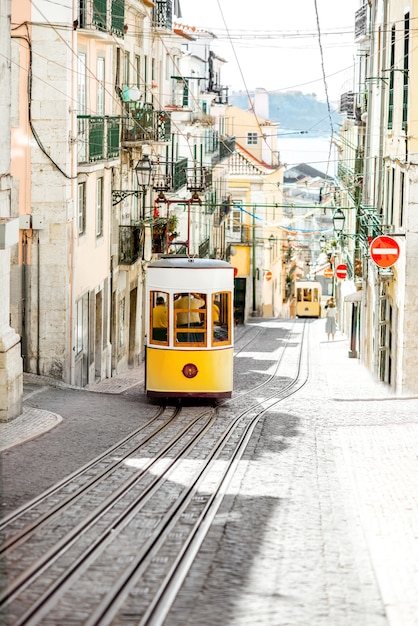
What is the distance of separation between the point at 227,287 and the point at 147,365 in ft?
5.66

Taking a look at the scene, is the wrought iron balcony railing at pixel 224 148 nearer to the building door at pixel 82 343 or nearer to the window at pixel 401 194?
the building door at pixel 82 343

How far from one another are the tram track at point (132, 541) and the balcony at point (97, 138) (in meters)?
8.78

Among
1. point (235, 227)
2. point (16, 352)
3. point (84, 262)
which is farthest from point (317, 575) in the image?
point (235, 227)

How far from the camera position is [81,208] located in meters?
23.6

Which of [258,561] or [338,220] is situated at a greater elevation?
[338,220]

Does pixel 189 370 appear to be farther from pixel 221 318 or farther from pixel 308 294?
pixel 308 294

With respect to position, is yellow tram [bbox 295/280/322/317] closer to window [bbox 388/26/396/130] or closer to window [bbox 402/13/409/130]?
window [bbox 388/26/396/130]

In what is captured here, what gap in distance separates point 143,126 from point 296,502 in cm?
1991

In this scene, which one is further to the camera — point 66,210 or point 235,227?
point 235,227

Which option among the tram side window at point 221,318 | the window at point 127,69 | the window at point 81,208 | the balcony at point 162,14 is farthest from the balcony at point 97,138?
the balcony at point 162,14

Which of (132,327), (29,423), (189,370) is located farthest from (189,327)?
(132,327)

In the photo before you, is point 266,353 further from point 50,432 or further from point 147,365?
point 50,432

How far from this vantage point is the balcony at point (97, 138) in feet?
73.3

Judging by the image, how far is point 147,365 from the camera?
18.8 meters
